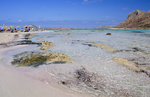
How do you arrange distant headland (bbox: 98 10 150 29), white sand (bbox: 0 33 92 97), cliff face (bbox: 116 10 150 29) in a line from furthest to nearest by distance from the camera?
1. distant headland (bbox: 98 10 150 29)
2. cliff face (bbox: 116 10 150 29)
3. white sand (bbox: 0 33 92 97)

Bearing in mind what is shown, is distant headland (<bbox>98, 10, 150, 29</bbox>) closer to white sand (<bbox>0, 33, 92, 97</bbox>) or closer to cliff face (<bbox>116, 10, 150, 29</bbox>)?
cliff face (<bbox>116, 10, 150, 29</bbox>)

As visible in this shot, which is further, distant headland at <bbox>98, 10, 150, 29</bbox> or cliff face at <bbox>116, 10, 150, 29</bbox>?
distant headland at <bbox>98, 10, 150, 29</bbox>

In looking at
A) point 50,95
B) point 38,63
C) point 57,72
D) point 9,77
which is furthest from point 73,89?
point 38,63

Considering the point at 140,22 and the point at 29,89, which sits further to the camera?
the point at 140,22

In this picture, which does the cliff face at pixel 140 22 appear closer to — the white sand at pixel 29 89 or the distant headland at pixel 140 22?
the distant headland at pixel 140 22

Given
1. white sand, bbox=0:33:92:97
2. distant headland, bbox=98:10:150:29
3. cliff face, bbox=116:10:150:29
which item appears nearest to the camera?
white sand, bbox=0:33:92:97

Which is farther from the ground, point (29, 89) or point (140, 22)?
point (140, 22)

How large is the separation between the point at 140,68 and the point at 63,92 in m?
4.40

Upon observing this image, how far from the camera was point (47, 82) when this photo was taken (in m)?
4.61

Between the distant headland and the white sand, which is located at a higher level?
the distant headland

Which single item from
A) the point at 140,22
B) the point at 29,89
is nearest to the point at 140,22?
the point at 140,22

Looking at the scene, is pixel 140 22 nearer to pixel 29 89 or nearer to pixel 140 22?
pixel 140 22

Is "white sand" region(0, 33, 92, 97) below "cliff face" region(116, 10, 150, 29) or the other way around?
below

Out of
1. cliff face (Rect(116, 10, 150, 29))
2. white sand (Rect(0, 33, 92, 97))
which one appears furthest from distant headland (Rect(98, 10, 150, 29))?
white sand (Rect(0, 33, 92, 97))
